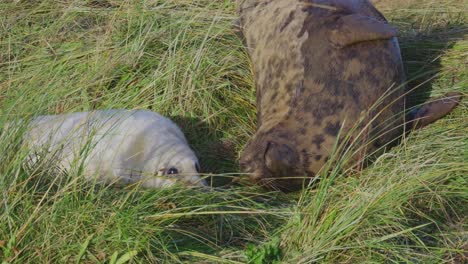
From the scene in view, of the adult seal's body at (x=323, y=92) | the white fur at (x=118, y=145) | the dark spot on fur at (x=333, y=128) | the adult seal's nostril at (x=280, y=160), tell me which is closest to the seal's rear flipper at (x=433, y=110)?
the adult seal's body at (x=323, y=92)

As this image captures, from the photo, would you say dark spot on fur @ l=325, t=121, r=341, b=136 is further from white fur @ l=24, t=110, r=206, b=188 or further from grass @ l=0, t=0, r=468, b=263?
white fur @ l=24, t=110, r=206, b=188

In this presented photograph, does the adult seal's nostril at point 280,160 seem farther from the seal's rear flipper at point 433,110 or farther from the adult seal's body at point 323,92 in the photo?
the seal's rear flipper at point 433,110

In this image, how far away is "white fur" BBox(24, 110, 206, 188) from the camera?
3.89 meters

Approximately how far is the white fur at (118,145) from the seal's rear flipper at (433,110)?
121 cm

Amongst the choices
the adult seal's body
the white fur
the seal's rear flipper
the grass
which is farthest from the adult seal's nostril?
the seal's rear flipper

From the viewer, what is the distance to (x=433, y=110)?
4.65m

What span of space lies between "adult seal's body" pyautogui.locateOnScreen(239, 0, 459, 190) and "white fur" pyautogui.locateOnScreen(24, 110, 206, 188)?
14.7 inches

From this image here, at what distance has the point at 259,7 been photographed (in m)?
5.32

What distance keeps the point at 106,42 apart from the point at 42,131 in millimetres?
1512

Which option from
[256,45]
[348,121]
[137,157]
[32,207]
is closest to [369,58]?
[348,121]

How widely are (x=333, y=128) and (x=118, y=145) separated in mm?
1080

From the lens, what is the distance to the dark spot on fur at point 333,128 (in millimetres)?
4375

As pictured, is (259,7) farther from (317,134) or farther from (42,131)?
(42,131)

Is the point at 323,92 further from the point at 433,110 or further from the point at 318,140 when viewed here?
the point at 433,110
